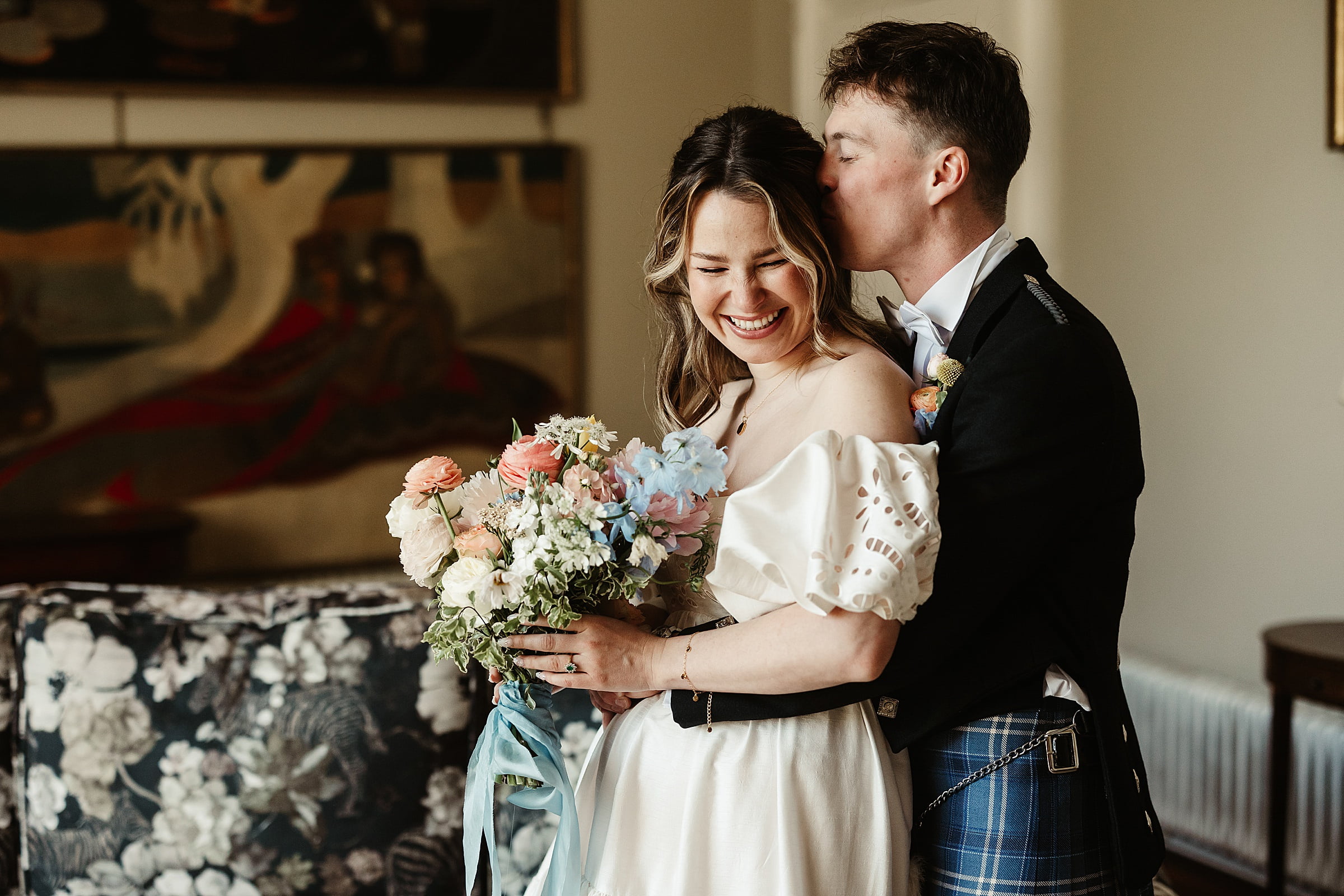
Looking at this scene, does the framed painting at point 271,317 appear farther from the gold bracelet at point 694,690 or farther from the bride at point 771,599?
the gold bracelet at point 694,690

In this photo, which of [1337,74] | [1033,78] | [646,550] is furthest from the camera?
[1033,78]

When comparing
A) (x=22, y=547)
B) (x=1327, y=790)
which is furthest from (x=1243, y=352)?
(x=22, y=547)

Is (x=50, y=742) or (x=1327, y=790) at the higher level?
(x=50, y=742)

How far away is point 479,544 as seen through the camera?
1.39m

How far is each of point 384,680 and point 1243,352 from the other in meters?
2.78

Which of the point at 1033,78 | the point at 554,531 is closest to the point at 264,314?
the point at 1033,78

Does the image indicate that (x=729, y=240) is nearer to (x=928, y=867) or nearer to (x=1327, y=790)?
(x=928, y=867)

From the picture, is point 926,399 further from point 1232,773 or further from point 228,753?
point 1232,773

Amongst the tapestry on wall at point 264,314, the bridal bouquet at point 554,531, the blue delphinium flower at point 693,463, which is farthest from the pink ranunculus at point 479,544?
the tapestry on wall at point 264,314

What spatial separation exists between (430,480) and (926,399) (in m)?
0.67

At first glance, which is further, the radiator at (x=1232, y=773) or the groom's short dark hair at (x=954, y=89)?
the radiator at (x=1232, y=773)

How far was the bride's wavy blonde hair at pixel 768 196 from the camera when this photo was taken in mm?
1581

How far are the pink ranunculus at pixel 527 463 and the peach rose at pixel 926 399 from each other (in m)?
0.48

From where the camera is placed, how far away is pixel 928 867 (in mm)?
1505
